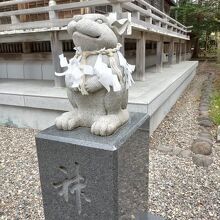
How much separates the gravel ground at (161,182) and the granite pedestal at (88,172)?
0.84 meters

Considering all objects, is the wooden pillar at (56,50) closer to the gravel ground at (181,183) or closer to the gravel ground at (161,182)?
the gravel ground at (161,182)

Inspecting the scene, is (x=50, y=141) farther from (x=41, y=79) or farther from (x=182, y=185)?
(x=41, y=79)

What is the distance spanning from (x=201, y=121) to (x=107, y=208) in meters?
4.25

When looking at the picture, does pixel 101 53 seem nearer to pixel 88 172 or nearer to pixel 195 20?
pixel 88 172

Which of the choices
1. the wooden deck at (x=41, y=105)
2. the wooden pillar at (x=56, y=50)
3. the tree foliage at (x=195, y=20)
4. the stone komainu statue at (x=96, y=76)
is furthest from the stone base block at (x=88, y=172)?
the tree foliage at (x=195, y=20)

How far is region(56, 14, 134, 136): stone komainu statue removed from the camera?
1.84m

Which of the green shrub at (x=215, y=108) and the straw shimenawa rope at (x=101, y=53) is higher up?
the straw shimenawa rope at (x=101, y=53)

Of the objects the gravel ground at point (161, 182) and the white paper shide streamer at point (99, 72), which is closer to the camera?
the white paper shide streamer at point (99, 72)

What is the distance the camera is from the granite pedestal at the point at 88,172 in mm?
1780

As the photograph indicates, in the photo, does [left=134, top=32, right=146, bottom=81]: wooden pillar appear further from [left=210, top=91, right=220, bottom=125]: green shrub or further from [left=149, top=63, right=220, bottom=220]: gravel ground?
[left=149, top=63, right=220, bottom=220]: gravel ground

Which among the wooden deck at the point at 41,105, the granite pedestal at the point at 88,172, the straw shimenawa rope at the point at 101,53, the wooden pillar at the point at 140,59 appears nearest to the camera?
the granite pedestal at the point at 88,172

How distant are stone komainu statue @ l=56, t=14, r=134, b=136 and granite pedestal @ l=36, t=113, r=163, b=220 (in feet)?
0.36

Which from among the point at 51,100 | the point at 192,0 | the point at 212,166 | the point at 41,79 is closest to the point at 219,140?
the point at 212,166

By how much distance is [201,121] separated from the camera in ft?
18.1
